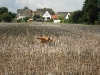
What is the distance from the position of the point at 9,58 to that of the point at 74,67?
2695 millimetres

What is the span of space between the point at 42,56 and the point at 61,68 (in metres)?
1.93

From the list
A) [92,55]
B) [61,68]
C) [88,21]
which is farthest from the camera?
[88,21]

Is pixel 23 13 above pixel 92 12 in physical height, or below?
below

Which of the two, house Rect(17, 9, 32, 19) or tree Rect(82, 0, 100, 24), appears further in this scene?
house Rect(17, 9, 32, 19)

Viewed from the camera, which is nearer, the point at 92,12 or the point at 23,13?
the point at 92,12

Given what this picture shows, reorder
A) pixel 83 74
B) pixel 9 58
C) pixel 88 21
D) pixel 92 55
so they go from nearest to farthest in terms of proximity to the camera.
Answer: pixel 83 74 < pixel 9 58 < pixel 92 55 < pixel 88 21

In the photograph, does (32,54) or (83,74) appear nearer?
(83,74)

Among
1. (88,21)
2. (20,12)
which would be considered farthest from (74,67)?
(20,12)

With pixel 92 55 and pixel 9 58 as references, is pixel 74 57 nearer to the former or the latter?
pixel 92 55

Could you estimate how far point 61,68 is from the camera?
8.62 metres

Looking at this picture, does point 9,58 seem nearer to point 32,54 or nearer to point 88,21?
point 32,54

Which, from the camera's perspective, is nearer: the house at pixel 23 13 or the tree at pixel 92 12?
the tree at pixel 92 12

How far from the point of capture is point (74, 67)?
28.7 ft

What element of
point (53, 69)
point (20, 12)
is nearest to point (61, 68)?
point (53, 69)
